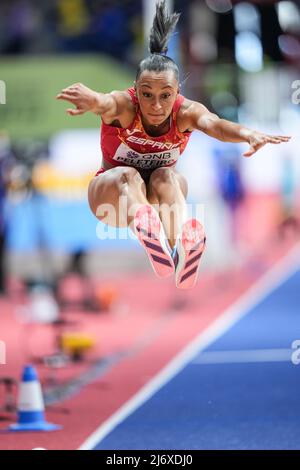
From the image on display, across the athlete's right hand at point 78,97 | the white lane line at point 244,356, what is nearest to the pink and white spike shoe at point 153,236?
the athlete's right hand at point 78,97

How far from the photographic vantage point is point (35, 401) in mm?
7754

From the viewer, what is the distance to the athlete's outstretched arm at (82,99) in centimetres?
568

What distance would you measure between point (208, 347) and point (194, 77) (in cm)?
397

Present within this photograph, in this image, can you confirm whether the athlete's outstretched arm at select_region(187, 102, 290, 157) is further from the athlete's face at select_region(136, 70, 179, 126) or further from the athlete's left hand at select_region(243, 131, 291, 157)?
the athlete's face at select_region(136, 70, 179, 126)

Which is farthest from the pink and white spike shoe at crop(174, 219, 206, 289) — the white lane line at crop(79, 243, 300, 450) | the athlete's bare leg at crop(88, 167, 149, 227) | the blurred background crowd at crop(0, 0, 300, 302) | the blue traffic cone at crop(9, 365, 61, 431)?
the blue traffic cone at crop(9, 365, 61, 431)

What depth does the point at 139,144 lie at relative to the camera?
635cm

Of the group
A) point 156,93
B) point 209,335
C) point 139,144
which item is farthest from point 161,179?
point 209,335

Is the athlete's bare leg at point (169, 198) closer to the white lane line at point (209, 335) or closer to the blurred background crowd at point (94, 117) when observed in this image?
the blurred background crowd at point (94, 117)

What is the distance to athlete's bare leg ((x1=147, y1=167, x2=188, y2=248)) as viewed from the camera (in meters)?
6.37

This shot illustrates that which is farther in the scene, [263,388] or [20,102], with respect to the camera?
[20,102]

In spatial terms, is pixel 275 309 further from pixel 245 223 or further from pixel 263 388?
pixel 245 223

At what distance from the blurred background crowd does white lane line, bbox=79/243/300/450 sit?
3.08 feet

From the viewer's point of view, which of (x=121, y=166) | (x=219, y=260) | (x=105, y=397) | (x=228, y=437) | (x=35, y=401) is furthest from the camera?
(x=219, y=260)

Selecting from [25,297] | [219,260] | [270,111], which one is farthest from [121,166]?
[270,111]
